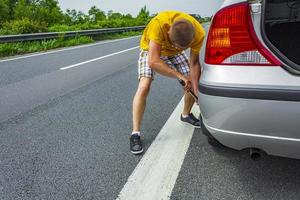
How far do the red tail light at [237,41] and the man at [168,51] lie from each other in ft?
1.81

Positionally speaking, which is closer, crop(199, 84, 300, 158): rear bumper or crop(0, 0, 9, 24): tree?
crop(199, 84, 300, 158): rear bumper

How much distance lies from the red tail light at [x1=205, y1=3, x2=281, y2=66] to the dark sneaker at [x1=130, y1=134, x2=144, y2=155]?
119cm

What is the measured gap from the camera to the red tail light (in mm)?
1941

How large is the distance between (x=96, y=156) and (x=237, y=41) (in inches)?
59.8

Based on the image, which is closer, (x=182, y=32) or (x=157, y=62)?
(x=182, y=32)

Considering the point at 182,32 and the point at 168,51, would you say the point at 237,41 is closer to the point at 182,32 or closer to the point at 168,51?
the point at 182,32

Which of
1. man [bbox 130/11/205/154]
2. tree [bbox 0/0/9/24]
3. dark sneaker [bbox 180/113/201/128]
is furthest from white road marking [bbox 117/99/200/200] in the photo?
tree [bbox 0/0/9/24]

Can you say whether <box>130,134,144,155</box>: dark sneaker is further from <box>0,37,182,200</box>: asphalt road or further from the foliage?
the foliage

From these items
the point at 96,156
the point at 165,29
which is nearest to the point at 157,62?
the point at 165,29

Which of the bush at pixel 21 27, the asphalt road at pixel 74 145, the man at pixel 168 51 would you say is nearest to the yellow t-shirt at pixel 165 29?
the man at pixel 168 51

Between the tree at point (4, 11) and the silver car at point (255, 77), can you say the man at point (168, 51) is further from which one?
the tree at point (4, 11)

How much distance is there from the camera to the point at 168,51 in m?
3.29

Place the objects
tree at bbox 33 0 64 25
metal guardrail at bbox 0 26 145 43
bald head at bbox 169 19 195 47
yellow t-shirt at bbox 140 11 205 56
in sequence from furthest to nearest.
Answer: tree at bbox 33 0 64 25
metal guardrail at bbox 0 26 145 43
yellow t-shirt at bbox 140 11 205 56
bald head at bbox 169 19 195 47

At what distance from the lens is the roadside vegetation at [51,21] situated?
13.2m
